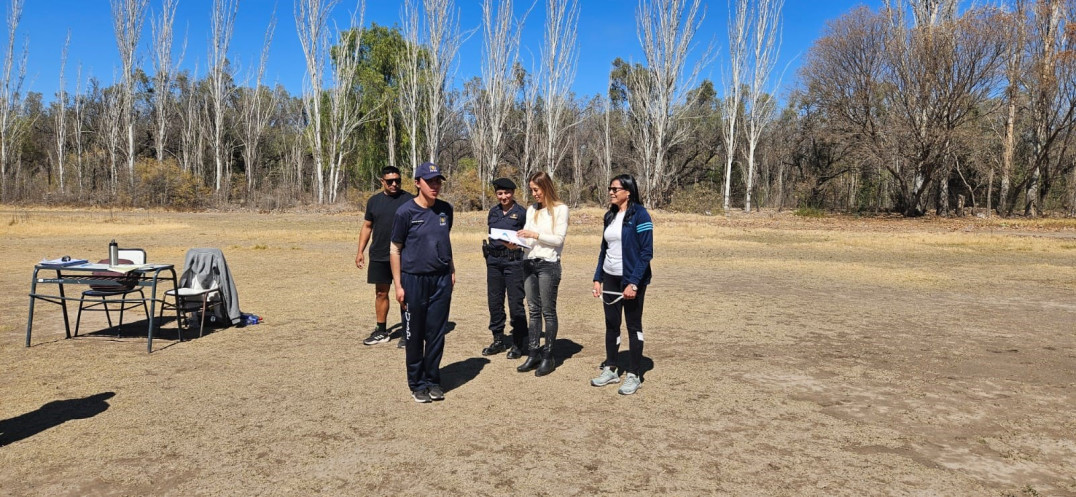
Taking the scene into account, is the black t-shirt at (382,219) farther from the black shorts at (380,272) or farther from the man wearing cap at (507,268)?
the man wearing cap at (507,268)

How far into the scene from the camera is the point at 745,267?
13969 mm

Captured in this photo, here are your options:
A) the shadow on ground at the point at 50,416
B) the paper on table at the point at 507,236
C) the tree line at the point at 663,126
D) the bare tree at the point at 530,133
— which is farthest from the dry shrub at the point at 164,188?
the paper on table at the point at 507,236

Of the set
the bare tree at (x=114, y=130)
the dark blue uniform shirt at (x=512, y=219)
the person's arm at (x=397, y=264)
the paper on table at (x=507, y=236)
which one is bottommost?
the person's arm at (x=397, y=264)

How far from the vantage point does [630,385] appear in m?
4.84

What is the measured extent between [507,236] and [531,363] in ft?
3.81

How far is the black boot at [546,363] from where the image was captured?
5324mm

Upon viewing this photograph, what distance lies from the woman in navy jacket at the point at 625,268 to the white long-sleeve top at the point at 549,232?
1.22 ft

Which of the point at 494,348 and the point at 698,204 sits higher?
the point at 698,204

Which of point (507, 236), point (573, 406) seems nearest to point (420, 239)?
point (507, 236)

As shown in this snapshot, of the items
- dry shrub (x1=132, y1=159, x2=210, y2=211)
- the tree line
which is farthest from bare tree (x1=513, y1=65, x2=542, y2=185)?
dry shrub (x1=132, y1=159, x2=210, y2=211)

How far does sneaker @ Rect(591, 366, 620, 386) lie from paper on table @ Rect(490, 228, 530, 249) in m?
1.20

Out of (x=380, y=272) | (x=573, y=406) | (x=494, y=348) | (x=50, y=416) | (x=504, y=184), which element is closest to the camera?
(x=50, y=416)

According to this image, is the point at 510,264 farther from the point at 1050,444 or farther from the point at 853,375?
the point at 1050,444

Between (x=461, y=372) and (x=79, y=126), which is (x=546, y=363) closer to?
→ (x=461, y=372)
